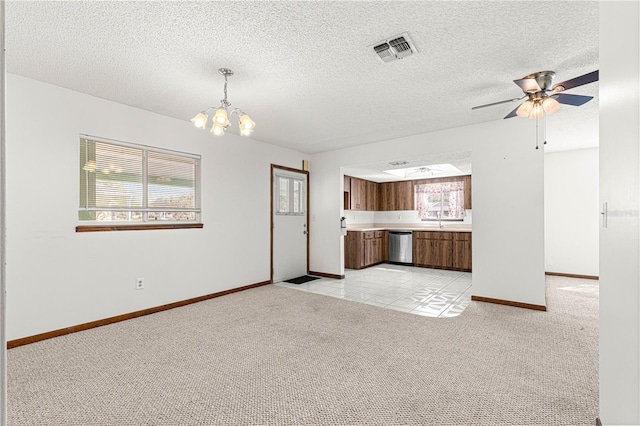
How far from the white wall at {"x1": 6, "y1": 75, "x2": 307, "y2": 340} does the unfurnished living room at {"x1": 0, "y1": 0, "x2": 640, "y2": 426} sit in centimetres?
2

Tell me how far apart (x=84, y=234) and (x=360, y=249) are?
16.6 feet

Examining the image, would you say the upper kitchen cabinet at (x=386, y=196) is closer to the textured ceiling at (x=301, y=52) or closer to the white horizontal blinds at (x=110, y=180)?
the textured ceiling at (x=301, y=52)

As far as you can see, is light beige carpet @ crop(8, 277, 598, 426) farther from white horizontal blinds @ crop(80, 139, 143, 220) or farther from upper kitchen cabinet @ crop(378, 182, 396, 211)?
upper kitchen cabinet @ crop(378, 182, 396, 211)

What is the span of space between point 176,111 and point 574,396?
15.3ft

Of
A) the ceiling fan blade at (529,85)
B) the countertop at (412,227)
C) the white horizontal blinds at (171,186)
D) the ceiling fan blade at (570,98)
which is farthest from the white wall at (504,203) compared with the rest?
the white horizontal blinds at (171,186)

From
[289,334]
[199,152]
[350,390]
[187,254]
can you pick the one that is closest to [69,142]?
[199,152]

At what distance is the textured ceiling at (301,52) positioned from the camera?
1.95 metres

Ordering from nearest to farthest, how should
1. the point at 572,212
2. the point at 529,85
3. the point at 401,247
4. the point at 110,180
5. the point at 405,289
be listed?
the point at 529,85
the point at 110,180
the point at 405,289
the point at 572,212
the point at 401,247

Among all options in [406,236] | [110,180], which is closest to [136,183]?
[110,180]

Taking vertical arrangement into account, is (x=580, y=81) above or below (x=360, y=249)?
above

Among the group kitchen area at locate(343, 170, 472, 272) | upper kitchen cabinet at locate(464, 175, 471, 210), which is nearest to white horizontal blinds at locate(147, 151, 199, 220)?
kitchen area at locate(343, 170, 472, 272)

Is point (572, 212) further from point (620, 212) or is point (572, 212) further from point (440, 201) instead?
point (620, 212)

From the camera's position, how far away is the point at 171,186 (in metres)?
4.06

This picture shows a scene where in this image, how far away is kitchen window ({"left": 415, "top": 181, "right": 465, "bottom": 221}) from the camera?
7422 mm
